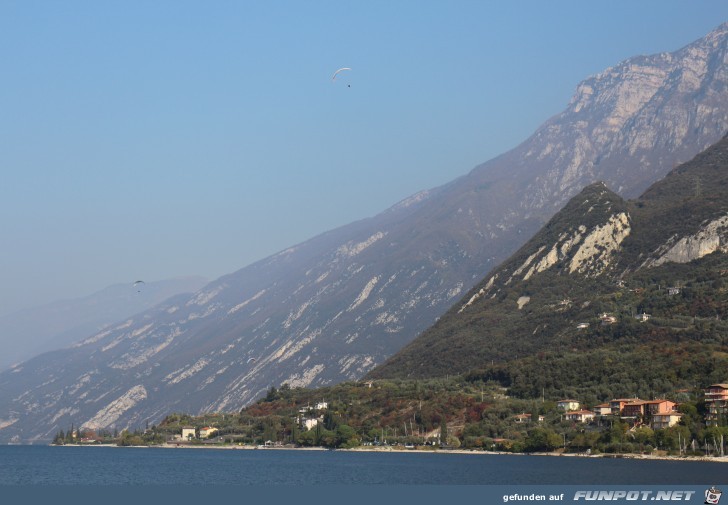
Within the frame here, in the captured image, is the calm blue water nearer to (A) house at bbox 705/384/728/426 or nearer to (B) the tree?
(B) the tree

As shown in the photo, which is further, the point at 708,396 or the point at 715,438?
the point at 708,396

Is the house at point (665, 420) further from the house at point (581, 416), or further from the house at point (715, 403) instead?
the house at point (581, 416)

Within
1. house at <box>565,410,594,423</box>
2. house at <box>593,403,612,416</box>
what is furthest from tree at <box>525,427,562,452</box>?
house at <box>593,403,612,416</box>

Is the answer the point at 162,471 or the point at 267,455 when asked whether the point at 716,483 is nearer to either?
the point at 162,471

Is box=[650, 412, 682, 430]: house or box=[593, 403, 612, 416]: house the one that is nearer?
box=[650, 412, 682, 430]: house

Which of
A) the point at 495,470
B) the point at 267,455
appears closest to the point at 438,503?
the point at 495,470

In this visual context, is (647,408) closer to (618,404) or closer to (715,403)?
(618,404)
